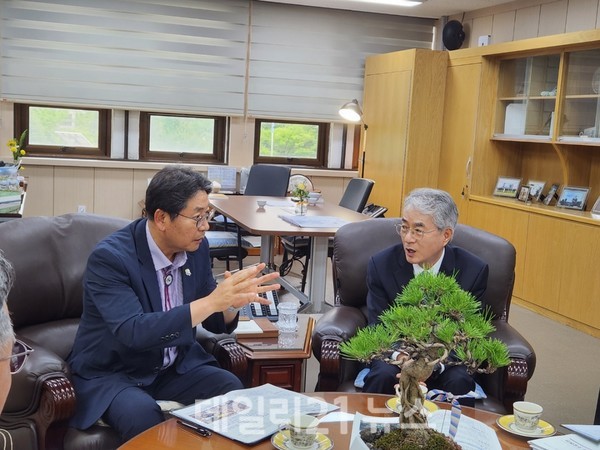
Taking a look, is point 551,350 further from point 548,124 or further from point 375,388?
point 375,388

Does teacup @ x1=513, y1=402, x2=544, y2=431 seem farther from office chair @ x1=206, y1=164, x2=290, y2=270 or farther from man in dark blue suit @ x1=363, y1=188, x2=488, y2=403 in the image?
office chair @ x1=206, y1=164, x2=290, y2=270

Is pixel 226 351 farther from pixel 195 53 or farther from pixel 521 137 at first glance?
pixel 195 53

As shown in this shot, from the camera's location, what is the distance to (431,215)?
2.66 metres

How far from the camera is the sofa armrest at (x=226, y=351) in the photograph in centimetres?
253

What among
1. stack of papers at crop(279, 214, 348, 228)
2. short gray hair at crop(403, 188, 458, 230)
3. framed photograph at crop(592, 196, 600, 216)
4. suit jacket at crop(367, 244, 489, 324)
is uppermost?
short gray hair at crop(403, 188, 458, 230)

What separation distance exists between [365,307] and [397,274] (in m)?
0.49

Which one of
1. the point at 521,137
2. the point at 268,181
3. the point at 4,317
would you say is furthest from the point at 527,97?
the point at 4,317

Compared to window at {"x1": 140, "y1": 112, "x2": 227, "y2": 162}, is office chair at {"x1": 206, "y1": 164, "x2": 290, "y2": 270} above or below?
below

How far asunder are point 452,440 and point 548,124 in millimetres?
4523

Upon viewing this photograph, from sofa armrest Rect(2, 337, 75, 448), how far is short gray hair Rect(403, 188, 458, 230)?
139 cm

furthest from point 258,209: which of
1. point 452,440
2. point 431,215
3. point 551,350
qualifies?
point 452,440

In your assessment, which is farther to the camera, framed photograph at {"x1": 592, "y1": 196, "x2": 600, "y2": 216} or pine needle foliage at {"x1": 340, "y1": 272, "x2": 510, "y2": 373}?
framed photograph at {"x1": 592, "y1": 196, "x2": 600, "y2": 216}

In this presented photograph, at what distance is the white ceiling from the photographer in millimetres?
6707

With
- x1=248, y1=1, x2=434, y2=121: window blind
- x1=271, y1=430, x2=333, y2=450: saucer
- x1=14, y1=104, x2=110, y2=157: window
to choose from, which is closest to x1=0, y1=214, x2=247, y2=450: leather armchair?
x1=271, y1=430, x2=333, y2=450: saucer
